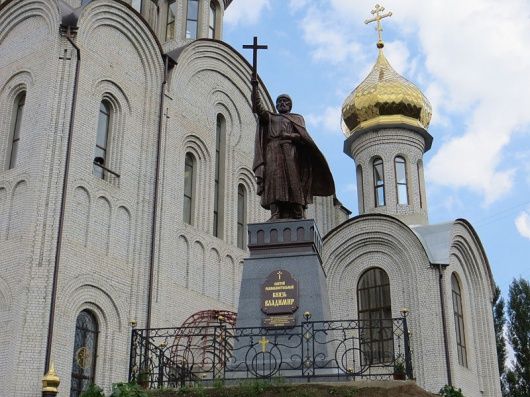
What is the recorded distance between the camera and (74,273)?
13.4 meters

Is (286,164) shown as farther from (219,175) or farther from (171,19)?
(171,19)

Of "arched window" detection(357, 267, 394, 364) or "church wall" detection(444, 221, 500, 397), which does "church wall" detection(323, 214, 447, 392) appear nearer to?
"arched window" detection(357, 267, 394, 364)

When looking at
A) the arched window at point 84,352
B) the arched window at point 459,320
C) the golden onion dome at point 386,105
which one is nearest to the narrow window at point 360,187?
Result: the golden onion dome at point 386,105

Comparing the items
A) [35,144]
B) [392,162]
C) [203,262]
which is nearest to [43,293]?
[35,144]

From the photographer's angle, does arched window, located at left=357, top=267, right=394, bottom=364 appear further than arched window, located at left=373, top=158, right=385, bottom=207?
No

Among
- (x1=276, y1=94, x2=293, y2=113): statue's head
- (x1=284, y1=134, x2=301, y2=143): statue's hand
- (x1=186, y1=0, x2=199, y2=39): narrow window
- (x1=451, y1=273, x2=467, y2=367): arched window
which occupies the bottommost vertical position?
(x1=451, y1=273, x2=467, y2=367): arched window

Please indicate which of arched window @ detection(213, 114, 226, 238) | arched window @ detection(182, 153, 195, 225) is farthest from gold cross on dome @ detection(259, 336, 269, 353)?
arched window @ detection(213, 114, 226, 238)

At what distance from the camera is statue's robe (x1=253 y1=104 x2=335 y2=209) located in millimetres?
10000

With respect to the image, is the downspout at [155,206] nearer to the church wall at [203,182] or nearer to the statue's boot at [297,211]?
the church wall at [203,182]

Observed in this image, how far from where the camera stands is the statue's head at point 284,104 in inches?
410

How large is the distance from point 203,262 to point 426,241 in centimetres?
597

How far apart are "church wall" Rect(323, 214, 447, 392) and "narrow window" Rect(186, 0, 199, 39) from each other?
22.2ft

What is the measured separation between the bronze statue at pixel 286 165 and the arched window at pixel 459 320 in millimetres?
10163

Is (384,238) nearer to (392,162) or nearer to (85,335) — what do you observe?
(392,162)
